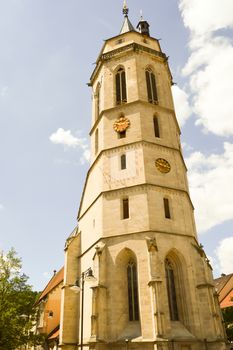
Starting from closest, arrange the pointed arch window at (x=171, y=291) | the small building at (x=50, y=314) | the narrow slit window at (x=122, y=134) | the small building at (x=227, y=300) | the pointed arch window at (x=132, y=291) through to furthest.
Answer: the pointed arch window at (x=132, y=291) < the pointed arch window at (x=171, y=291) < the narrow slit window at (x=122, y=134) < the small building at (x=50, y=314) < the small building at (x=227, y=300)

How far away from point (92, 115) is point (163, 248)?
14.6 meters

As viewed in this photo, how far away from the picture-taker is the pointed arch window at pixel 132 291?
1831cm

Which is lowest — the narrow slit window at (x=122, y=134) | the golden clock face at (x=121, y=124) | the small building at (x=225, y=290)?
the small building at (x=225, y=290)

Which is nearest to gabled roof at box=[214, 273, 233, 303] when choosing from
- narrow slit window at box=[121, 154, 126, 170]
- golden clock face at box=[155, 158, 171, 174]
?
golden clock face at box=[155, 158, 171, 174]

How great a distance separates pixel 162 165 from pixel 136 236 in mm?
5689

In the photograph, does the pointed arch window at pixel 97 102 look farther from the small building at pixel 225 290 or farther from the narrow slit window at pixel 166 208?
the small building at pixel 225 290

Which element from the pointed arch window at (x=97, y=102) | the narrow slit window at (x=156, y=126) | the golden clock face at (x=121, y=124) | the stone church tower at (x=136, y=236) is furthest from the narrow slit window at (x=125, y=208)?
the pointed arch window at (x=97, y=102)

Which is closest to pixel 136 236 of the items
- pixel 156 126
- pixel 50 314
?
pixel 156 126

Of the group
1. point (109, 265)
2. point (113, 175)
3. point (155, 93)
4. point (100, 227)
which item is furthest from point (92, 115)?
point (109, 265)

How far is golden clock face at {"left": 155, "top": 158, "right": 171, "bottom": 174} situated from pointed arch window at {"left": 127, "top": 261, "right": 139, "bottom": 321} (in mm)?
6677

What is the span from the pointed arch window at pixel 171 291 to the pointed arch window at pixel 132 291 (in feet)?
6.10

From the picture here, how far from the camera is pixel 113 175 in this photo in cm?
2286

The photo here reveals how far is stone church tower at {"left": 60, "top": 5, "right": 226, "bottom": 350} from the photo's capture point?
695 inches

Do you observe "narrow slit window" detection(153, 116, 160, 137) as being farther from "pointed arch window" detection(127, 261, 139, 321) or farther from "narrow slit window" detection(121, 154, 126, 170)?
"pointed arch window" detection(127, 261, 139, 321)
